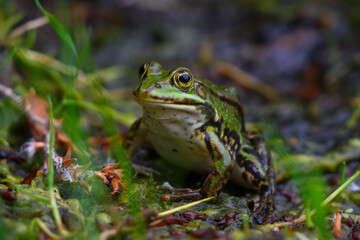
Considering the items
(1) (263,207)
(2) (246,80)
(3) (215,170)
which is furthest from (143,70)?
(2) (246,80)

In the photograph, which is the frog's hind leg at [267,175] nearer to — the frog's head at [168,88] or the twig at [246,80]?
the frog's head at [168,88]

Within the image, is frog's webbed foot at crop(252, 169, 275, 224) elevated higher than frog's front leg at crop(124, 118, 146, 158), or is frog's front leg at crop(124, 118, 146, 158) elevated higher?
frog's front leg at crop(124, 118, 146, 158)

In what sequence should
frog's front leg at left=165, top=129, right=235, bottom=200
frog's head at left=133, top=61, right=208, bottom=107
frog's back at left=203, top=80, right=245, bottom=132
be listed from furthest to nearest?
1. frog's back at left=203, top=80, right=245, bottom=132
2. frog's front leg at left=165, top=129, right=235, bottom=200
3. frog's head at left=133, top=61, right=208, bottom=107

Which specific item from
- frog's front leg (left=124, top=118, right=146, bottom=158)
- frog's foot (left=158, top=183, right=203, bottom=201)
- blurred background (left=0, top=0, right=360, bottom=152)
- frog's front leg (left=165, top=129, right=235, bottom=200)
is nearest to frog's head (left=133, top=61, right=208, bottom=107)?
frog's front leg (left=165, top=129, right=235, bottom=200)

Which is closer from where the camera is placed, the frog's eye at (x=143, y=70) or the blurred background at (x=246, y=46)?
the frog's eye at (x=143, y=70)

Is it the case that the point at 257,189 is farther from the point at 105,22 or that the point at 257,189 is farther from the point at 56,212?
the point at 105,22

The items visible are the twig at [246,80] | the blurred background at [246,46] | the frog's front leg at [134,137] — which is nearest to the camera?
the frog's front leg at [134,137]

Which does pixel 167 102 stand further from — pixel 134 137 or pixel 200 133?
pixel 134 137

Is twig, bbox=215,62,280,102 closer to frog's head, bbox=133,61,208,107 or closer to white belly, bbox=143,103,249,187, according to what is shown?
white belly, bbox=143,103,249,187

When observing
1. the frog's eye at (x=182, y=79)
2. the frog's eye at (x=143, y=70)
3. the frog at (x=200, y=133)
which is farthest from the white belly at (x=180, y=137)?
the frog's eye at (x=143, y=70)
